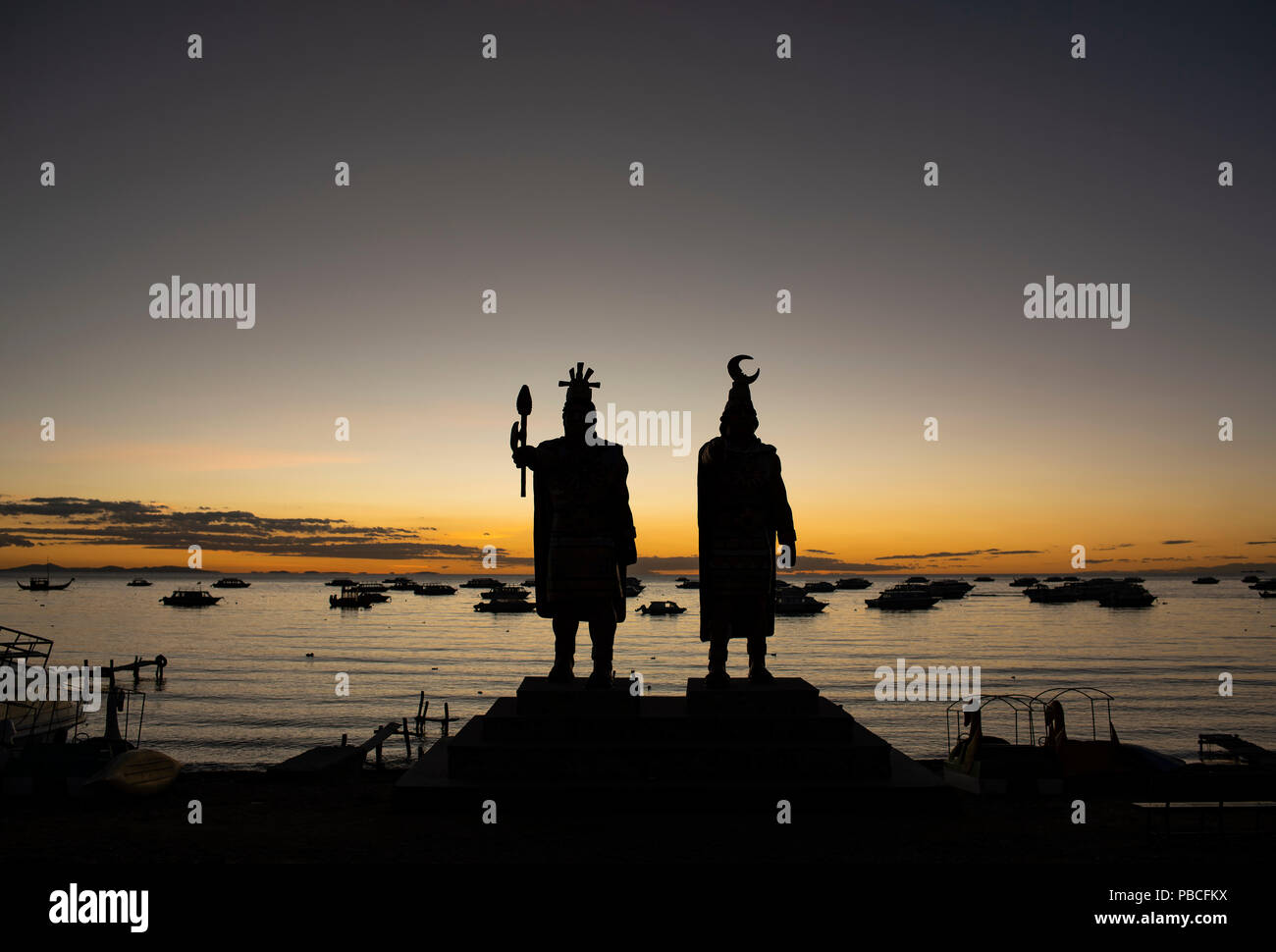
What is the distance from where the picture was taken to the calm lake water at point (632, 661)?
124 feet

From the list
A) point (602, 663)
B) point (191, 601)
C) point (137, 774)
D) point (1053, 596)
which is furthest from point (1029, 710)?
point (191, 601)

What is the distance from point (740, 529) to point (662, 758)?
10.4 feet

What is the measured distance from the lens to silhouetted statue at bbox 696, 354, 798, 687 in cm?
1105

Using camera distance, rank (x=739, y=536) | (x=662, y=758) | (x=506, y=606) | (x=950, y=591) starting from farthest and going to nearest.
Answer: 1. (x=950, y=591)
2. (x=506, y=606)
3. (x=739, y=536)
4. (x=662, y=758)

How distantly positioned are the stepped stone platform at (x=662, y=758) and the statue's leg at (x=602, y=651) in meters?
0.18

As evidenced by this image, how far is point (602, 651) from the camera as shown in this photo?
1083 centimetres

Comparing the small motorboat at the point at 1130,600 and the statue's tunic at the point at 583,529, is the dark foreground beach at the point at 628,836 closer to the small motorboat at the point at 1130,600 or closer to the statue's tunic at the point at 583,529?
the statue's tunic at the point at 583,529

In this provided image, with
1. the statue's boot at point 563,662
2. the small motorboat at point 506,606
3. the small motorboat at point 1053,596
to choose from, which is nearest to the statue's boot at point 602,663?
the statue's boot at point 563,662

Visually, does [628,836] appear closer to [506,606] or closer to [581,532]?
[581,532]
